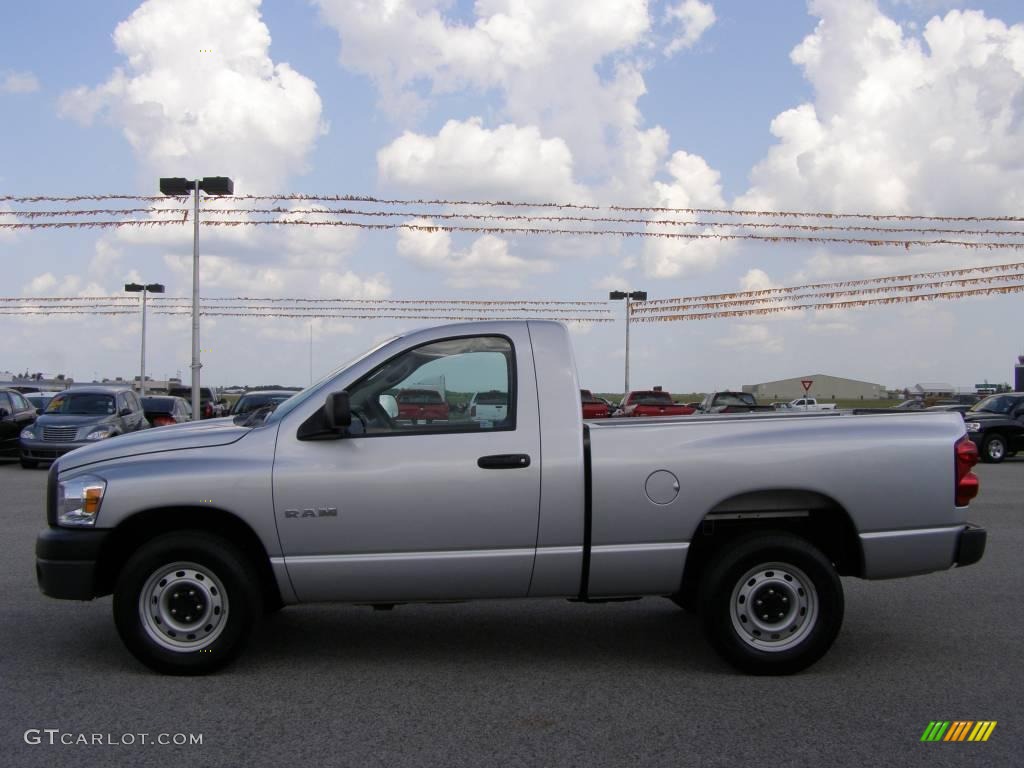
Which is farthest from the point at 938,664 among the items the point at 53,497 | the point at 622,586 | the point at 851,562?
the point at 53,497

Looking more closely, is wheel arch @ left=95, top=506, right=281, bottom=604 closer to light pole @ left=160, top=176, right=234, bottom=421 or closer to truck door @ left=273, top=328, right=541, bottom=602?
truck door @ left=273, top=328, right=541, bottom=602

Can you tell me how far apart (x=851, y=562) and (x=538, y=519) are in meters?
1.93

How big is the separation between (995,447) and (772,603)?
20.5m

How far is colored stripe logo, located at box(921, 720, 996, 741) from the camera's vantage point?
4.57m

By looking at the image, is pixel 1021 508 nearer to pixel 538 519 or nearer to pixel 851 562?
pixel 851 562

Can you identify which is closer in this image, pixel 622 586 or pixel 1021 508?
pixel 622 586

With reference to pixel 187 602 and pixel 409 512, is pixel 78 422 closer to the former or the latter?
pixel 187 602

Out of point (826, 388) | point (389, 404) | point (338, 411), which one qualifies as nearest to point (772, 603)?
point (389, 404)

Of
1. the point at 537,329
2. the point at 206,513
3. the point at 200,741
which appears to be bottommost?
the point at 200,741

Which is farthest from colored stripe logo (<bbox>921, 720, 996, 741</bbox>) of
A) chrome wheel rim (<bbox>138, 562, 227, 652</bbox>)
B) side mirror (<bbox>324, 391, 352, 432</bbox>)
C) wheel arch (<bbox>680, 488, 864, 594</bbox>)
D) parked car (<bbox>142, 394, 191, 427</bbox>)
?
parked car (<bbox>142, 394, 191, 427</bbox>)

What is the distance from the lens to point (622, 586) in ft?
18.1

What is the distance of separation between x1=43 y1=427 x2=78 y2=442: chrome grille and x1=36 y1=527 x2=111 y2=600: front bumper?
15.1m

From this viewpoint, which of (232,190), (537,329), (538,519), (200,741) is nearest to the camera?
(200,741)

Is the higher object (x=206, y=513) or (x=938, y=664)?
(x=206, y=513)
